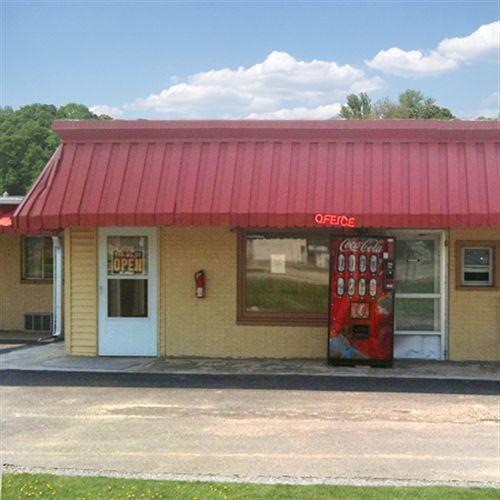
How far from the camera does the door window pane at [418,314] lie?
13047 mm

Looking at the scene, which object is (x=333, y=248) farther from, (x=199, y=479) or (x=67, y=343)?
(x=199, y=479)

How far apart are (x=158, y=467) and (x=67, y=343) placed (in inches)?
265

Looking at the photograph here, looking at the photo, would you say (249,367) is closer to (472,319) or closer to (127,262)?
(127,262)

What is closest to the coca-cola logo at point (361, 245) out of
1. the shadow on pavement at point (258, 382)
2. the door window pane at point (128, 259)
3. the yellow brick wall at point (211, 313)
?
the yellow brick wall at point (211, 313)

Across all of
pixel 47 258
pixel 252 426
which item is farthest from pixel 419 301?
pixel 47 258

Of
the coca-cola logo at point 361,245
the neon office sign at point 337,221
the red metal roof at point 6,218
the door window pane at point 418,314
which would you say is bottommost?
the door window pane at point 418,314

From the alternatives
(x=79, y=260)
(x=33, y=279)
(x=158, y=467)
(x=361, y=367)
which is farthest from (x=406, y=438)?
(x=33, y=279)

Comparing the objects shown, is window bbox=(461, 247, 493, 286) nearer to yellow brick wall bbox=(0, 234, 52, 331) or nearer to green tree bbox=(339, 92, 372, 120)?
yellow brick wall bbox=(0, 234, 52, 331)

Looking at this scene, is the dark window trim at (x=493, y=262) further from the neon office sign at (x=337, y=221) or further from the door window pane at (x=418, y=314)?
the neon office sign at (x=337, y=221)

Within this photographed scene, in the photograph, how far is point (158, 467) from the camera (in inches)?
287

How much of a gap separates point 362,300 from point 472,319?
1983 millimetres

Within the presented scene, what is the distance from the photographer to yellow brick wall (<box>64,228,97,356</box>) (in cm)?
1341

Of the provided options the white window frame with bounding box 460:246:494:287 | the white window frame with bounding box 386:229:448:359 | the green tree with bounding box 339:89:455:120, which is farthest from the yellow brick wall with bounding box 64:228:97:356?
the green tree with bounding box 339:89:455:120

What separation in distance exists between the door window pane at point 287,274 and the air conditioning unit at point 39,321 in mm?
7777
